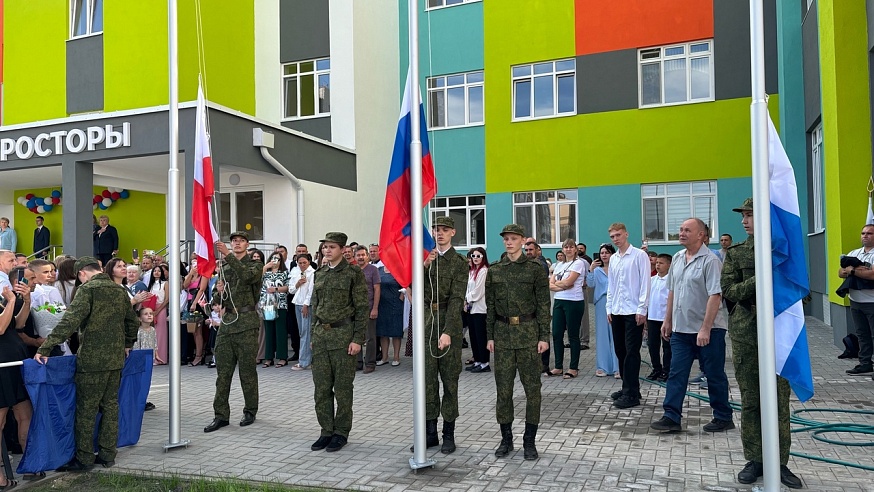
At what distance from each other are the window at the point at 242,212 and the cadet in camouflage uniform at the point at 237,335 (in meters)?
9.53

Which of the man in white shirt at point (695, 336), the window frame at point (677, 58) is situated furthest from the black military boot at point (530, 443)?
the window frame at point (677, 58)

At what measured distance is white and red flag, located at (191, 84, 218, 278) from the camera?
731 centimetres

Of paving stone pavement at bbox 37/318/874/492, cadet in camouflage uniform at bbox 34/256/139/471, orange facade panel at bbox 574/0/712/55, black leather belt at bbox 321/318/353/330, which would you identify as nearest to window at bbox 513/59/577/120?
orange facade panel at bbox 574/0/712/55

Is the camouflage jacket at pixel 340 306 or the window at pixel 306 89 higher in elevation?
the window at pixel 306 89

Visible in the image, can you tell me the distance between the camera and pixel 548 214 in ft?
63.3

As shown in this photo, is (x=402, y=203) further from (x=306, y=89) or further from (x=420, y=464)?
(x=306, y=89)

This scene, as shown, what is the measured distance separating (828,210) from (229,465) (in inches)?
449

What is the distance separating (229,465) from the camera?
6.20 metres

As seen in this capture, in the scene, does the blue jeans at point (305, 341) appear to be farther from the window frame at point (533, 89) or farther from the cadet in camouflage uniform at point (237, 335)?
the window frame at point (533, 89)

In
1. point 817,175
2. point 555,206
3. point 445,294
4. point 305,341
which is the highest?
point 817,175

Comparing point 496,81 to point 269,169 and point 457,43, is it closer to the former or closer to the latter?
point 457,43

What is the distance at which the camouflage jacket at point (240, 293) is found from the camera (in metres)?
7.70

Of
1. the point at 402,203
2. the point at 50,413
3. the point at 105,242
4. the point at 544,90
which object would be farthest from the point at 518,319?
the point at 105,242

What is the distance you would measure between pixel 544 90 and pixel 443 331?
14.2 m
